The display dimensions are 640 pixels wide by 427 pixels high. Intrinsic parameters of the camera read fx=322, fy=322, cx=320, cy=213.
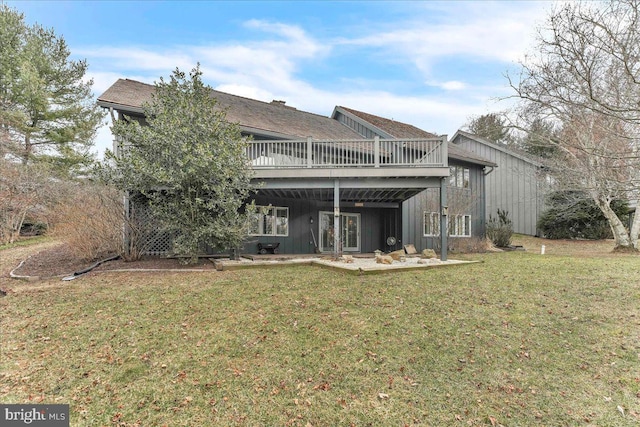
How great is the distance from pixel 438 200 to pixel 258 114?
9002 mm

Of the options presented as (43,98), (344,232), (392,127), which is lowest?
(344,232)

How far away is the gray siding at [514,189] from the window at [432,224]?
24.8 feet

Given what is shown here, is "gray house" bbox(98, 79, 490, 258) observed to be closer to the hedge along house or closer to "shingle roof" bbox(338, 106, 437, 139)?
the hedge along house

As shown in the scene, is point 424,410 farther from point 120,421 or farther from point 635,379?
point 120,421

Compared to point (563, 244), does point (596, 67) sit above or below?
above

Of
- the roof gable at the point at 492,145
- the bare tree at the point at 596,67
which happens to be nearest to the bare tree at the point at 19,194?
the bare tree at the point at 596,67

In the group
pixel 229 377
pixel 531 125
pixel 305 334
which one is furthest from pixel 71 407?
pixel 531 125

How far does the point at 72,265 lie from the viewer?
862cm

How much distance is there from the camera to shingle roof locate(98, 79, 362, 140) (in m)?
10.6

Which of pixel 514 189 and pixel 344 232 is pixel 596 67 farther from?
pixel 514 189

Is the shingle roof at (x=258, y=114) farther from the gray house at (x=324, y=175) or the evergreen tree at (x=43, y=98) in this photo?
the evergreen tree at (x=43, y=98)

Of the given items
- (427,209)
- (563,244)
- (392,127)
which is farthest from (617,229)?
(392,127)

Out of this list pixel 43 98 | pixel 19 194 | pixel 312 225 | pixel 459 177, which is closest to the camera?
pixel 19 194

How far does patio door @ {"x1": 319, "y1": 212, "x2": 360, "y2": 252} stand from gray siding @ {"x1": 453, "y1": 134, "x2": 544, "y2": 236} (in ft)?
36.2
